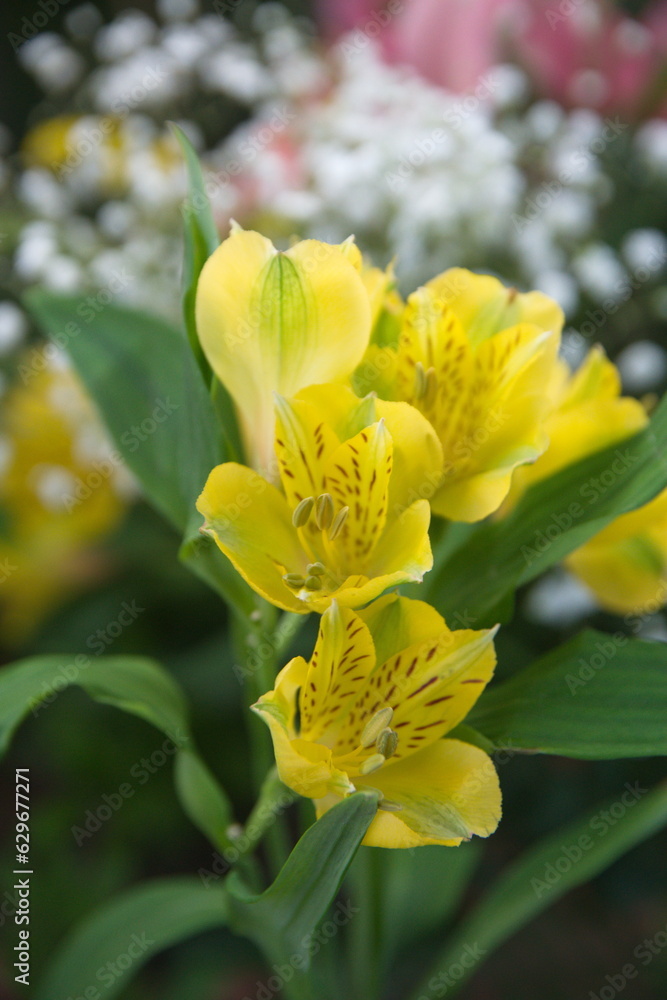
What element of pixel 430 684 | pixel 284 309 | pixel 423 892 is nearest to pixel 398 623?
pixel 430 684

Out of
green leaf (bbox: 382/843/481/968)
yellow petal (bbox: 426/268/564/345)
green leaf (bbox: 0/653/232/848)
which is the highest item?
yellow petal (bbox: 426/268/564/345)

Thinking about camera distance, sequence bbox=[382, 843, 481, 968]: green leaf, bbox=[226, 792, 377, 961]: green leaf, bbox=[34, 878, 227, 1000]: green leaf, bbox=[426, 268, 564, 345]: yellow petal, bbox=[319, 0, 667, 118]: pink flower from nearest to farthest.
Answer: bbox=[226, 792, 377, 961]: green leaf < bbox=[426, 268, 564, 345]: yellow petal < bbox=[34, 878, 227, 1000]: green leaf < bbox=[382, 843, 481, 968]: green leaf < bbox=[319, 0, 667, 118]: pink flower

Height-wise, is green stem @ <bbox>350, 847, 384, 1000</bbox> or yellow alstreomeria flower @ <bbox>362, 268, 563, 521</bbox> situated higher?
yellow alstreomeria flower @ <bbox>362, 268, 563, 521</bbox>

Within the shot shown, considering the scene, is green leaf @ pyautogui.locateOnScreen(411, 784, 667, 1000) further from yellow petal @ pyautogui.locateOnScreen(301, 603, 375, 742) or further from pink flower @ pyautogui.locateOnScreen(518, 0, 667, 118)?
pink flower @ pyautogui.locateOnScreen(518, 0, 667, 118)

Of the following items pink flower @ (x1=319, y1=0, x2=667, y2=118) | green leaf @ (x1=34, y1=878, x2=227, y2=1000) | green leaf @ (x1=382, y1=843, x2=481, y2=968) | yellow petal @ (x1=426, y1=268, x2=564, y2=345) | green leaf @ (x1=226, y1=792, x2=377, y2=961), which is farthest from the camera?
pink flower @ (x1=319, y1=0, x2=667, y2=118)

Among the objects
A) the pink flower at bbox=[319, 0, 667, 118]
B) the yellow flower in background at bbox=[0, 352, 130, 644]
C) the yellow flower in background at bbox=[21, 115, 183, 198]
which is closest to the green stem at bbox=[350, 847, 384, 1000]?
the yellow flower in background at bbox=[0, 352, 130, 644]

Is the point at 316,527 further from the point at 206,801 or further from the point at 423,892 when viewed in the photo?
the point at 423,892

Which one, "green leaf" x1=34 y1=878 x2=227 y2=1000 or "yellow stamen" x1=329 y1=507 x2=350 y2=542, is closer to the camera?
"yellow stamen" x1=329 y1=507 x2=350 y2=542

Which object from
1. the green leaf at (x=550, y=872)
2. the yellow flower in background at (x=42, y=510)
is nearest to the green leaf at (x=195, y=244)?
the green leaf at (x=550, y=872)

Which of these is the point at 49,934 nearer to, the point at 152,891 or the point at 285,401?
the point at 152,891
